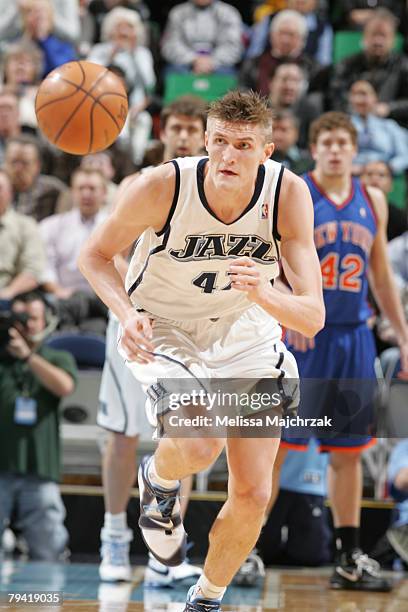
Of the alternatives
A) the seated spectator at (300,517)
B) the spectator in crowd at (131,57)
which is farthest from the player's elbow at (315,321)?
the spectator in crowd at (131,57)

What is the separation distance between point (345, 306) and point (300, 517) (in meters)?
1.48

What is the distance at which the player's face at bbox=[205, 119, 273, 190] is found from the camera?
3982 mm

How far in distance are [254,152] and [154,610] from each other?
6.79 ft

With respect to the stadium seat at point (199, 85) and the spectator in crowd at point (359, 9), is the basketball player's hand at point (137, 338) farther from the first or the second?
the spectator in crowd at point (359, 9)

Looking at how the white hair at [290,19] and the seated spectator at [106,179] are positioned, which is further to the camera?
the white hair at [290,19]

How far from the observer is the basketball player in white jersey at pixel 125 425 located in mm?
5473

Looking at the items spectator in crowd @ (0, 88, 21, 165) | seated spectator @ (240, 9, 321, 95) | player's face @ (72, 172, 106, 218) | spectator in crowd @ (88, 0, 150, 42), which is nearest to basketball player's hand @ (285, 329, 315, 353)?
player's face @ (72, 172, 106, 218)

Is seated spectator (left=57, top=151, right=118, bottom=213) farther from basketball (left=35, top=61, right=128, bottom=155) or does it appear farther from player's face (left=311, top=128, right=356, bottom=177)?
basketball (left=35, top=61, right=128, bottom=155)

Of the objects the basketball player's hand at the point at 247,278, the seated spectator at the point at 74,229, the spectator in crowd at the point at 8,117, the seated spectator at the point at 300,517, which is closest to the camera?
the basketball player's hand at the point at 247,278

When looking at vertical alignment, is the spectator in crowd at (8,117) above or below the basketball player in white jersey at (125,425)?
above

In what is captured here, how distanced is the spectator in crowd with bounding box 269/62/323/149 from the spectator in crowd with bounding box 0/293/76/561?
13.5 feet

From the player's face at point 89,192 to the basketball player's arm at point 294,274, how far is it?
4.37 metres

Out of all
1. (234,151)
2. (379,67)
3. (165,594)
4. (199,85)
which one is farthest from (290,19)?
(234,151)

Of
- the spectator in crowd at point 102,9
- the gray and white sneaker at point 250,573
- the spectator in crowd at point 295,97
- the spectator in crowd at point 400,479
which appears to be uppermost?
the spectator in crowd at point 102,9
